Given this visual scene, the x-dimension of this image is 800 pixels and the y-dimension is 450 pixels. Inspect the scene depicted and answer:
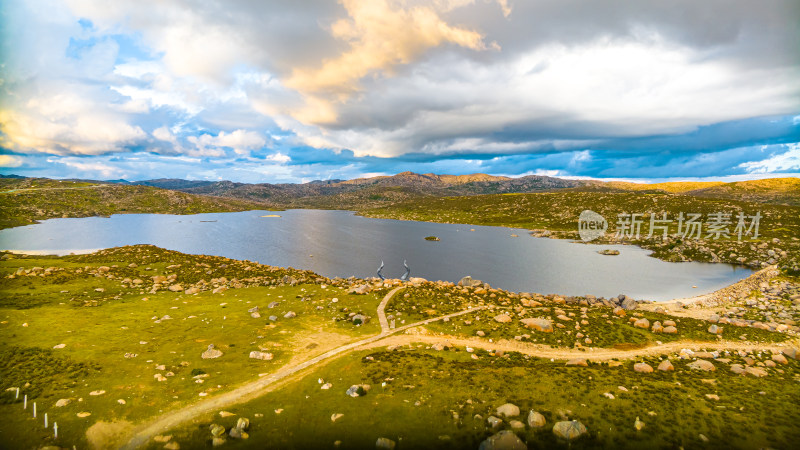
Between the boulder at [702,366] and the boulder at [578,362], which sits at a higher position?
the boulder at [702,366]

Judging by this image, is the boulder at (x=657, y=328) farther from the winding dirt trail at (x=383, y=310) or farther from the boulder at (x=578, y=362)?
the winding dirt trail at (x=383, y=310)

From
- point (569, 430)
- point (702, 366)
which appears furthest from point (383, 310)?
point (702, 366)

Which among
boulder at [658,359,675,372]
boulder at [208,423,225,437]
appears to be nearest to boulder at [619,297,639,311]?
boulder at [658,359,675,372]

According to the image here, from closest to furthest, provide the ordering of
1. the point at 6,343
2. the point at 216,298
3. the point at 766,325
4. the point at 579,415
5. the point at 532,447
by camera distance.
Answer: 1. the point at 532,447
2. the point at 579,415
3. the point at 6,343
4. the point at 766,325
5. the point at 216,298

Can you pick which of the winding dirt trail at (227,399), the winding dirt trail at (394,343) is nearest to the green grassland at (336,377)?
the winding dirt trail at (227,399)

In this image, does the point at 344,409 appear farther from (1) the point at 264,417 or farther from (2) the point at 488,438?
(2) the point at 488,438

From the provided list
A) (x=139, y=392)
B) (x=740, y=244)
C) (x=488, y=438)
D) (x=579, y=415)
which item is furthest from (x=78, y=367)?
(x=740, y=244)
